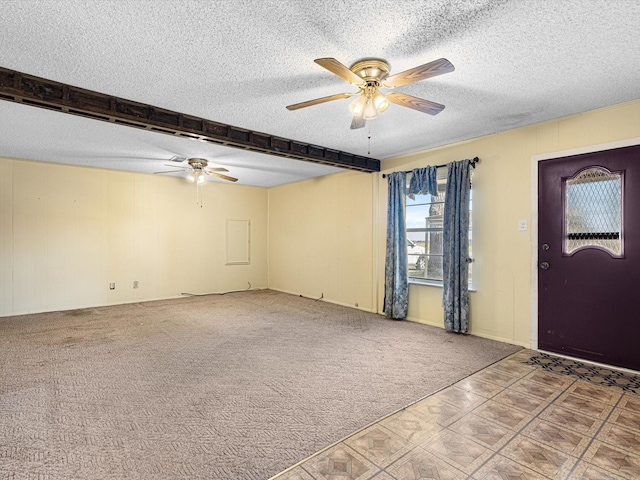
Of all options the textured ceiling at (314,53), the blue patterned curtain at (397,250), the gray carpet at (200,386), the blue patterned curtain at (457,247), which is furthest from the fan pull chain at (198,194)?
the blue patterned curtain at (457,247)

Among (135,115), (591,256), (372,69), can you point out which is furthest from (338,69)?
(591,256)

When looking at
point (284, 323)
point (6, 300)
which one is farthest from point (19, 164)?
point (284, 323)

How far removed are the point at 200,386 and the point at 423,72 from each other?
9.61 ft

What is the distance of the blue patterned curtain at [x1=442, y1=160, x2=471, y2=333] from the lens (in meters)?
4.21

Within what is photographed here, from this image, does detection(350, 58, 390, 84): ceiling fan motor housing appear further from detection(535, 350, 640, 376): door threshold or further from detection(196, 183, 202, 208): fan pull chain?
detection(196, 183, 202, 208): fan pull chain

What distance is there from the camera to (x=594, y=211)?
3344 millimetres

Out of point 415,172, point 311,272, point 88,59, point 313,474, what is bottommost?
point 313,474

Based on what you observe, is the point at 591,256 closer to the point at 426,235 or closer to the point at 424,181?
the point at 426,235

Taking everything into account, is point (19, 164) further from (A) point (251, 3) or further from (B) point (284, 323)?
(A) point (251, 3)

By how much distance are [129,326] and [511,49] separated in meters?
5.27

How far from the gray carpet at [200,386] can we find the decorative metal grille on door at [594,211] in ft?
4.56

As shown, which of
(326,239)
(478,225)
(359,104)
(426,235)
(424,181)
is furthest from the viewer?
(326,239)

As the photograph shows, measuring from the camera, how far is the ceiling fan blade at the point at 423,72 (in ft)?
6.61

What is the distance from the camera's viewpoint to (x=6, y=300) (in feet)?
17.0
